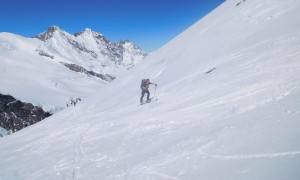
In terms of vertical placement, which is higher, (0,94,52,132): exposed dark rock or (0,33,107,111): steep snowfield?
(0,33,107,111): steep snowfield

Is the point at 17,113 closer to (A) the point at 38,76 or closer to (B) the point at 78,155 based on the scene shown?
(A) the point at 38,76

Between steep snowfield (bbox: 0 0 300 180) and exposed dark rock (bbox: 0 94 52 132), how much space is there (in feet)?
271

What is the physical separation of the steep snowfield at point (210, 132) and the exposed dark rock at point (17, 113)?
82689 millimetres

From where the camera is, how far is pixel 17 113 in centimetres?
9931

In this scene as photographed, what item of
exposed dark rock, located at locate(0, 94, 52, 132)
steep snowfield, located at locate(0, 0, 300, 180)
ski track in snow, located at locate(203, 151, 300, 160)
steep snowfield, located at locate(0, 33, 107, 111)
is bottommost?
ski track in snow, located at locate(203, 151, 300, 160)

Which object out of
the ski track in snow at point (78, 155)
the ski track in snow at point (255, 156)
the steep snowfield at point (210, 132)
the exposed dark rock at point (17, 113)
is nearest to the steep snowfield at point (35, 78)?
the exposed dark rock at point (17, 113)

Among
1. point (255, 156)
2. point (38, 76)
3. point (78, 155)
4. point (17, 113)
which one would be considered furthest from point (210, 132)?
point (38, 76)

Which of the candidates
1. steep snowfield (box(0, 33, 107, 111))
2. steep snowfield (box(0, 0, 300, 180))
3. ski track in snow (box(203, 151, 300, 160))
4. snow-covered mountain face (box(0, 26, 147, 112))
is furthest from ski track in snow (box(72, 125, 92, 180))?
snow-covered mountain face (box(0, 26, 147, 112))

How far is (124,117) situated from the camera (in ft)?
58.3

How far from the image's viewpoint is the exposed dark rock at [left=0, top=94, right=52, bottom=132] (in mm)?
96656

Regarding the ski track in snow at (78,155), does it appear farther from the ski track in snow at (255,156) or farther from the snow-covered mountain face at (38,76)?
the snow-covered mountain face at (38,76)

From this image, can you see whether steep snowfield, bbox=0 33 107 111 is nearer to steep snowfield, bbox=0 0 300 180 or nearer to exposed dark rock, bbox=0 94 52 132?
exposed dark rock, bbox=0 94 52 132

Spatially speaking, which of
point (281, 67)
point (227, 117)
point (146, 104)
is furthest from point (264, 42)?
point (227, 117)

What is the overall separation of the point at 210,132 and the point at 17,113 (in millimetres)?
99273
